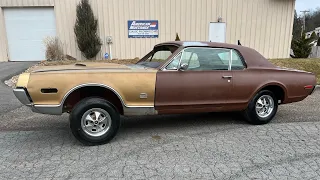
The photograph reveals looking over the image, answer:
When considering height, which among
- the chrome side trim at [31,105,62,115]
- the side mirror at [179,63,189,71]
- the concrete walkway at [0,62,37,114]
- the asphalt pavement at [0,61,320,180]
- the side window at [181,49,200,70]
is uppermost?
the side window at [181,49,200,70]

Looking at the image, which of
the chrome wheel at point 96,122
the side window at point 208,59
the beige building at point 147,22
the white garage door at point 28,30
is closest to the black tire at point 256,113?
the side window at point 208,59

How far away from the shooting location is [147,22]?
13289 millimetres

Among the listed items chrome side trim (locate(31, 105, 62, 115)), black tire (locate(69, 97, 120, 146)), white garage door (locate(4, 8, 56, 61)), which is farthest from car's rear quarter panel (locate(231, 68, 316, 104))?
white garage door (locate(4, 8, 56, 61))

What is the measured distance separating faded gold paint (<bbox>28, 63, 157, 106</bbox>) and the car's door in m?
0.20

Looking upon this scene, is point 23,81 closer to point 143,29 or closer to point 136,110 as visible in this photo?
point 136,110

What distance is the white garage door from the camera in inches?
501

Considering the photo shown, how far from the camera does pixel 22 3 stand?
41.1ft

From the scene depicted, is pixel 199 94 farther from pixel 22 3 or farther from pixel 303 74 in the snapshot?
pixel 22 3

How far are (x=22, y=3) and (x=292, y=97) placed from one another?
1319 centimetres

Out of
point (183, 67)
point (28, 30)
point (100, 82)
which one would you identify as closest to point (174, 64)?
point (183, 67)

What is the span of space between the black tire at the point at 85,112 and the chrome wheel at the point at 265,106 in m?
2.70

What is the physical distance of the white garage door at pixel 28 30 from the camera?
1273 centimetres

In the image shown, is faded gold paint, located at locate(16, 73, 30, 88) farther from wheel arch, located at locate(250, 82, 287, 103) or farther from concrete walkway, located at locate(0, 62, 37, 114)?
wheel arch, located at locate(250, 82, 287, 103)

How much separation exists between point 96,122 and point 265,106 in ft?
10.4
